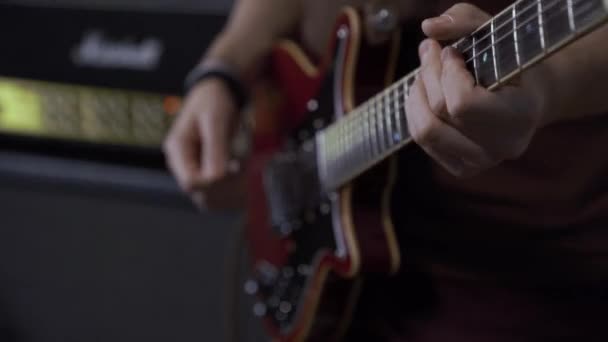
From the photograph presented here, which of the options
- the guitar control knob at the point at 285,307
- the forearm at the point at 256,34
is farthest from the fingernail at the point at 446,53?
the forearm at the point at 256,34

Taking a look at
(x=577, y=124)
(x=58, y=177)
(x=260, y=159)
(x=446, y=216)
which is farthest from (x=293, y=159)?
(x=58, y=177)

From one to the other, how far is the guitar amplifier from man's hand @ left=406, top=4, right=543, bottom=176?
738 mm

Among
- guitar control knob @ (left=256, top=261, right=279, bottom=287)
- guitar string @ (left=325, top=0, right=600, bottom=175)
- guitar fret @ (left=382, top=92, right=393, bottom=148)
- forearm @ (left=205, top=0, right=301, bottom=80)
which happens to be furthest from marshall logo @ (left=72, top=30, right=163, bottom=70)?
guitar fret @ (left=382, top=92, right=393, bottom=148)

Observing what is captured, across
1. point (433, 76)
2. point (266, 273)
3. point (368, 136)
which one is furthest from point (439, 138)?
point (266, 273)

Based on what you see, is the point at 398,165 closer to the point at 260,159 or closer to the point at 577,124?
the point at 577,124

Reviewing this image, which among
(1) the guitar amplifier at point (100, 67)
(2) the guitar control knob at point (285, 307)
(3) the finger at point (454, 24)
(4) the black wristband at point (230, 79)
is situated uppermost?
(1) the guitar amplifier at point (100, 67)

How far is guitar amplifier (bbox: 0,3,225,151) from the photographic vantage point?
119cm

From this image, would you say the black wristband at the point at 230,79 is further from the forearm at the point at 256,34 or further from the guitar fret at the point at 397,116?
the guitar fret at the point at 397,116

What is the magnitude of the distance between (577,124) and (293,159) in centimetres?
34

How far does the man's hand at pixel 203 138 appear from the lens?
2.97ft

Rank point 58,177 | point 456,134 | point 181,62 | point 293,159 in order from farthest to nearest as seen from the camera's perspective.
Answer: point 58,177 → point 181,62 → point 293,159 → point 456,134

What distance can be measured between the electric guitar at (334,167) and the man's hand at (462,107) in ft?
0.04

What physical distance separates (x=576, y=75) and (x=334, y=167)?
0.83 ft

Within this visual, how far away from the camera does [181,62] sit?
3.88ft
